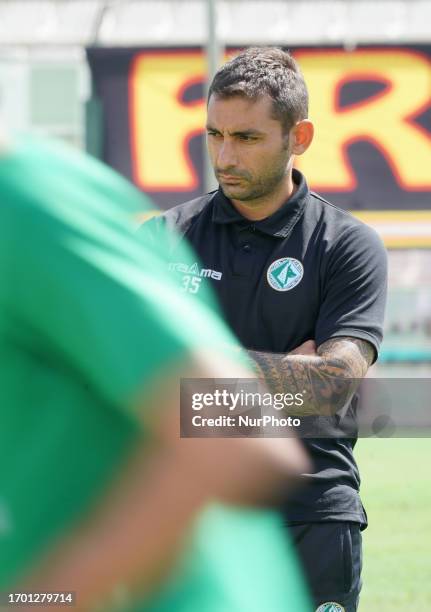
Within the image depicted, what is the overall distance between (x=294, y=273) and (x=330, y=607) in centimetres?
77

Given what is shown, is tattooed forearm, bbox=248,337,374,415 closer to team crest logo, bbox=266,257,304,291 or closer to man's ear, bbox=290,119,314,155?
team crest logo, bbox=266,257,304,291

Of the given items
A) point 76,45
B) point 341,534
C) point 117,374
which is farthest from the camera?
point 76,45

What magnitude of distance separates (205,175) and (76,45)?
360 centimetres

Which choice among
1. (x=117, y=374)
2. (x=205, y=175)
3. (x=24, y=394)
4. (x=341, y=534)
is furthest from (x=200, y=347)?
(x=205, y=175)

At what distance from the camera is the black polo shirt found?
113 inches

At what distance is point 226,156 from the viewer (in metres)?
2.97

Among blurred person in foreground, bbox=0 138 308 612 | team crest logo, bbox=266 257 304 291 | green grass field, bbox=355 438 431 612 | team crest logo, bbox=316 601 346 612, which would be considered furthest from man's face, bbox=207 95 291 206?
blurred person in foreground, bbox=0 138 308 612

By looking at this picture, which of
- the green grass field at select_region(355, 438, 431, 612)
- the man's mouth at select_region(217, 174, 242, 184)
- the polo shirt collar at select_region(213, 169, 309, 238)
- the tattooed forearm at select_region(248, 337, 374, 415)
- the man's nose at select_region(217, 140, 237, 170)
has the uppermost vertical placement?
the man's nose at select_region(217, 140, 237, 170)

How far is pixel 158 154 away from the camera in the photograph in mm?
13586

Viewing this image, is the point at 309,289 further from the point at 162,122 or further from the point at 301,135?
the point at 162,122

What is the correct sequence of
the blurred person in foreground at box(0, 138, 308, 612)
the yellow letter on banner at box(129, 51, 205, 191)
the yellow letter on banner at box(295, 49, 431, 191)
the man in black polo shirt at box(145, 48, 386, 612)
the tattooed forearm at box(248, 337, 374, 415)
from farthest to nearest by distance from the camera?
the yellow letter on banner at box(129, 51, 205, 191) → the yellow letter on banner at box(295, 49, 431, 191) → the man in black polo shirt at box(145, 48, 386, 612) → the tattooed forearm at box(248, 337, 374, 415) → the blurred person in foreground at box(0, 138, 308, 612)

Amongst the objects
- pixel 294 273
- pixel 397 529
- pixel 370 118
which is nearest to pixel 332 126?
pixel 370 118

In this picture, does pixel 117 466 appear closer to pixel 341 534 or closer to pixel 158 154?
pixel 341 534

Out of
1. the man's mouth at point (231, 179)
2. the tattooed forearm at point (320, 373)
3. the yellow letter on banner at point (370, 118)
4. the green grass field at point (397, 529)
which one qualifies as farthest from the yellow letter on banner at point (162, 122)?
the tattooed forearm at point (320, 373)
